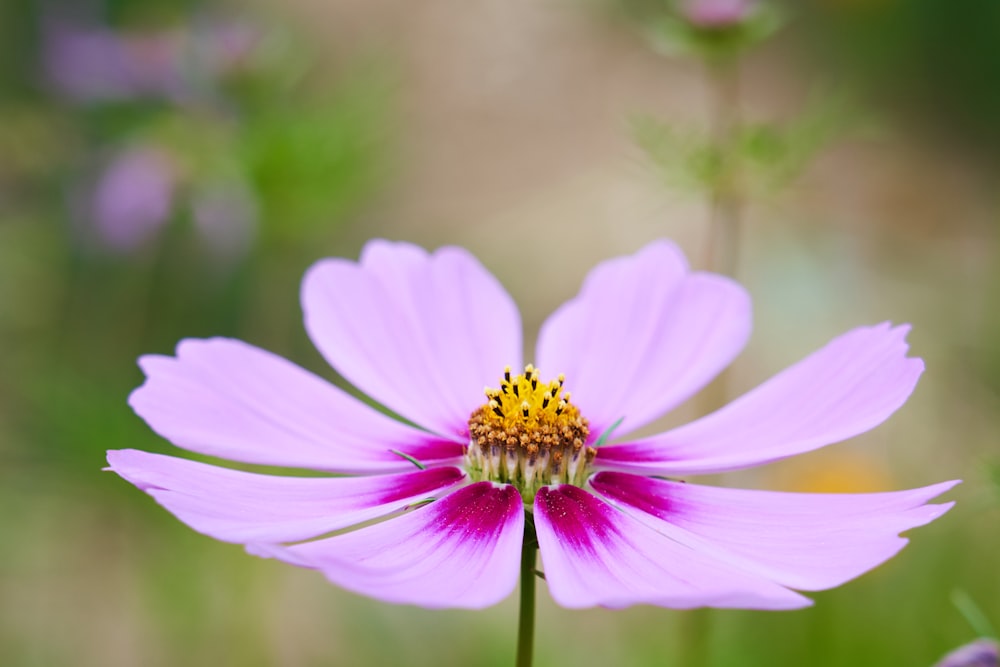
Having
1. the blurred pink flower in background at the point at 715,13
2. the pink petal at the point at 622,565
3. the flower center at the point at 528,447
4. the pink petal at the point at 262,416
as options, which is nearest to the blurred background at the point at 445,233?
the blurred pink flower in background at the point at 715,13

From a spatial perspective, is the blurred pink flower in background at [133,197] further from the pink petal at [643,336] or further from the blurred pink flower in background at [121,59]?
the pink petal at [643,336]

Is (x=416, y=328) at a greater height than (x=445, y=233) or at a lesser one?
lesser

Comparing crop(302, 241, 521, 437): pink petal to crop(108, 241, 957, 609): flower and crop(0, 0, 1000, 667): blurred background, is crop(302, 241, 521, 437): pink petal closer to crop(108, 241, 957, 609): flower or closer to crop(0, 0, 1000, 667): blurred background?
crop(108, 241, 957, 609): flower

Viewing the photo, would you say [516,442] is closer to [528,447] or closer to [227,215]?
[528,447]

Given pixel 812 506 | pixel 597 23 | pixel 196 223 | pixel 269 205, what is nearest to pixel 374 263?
pixel 812 506

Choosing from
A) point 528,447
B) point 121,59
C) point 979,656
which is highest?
point 121,59

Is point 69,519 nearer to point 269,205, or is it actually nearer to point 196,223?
point 196,223

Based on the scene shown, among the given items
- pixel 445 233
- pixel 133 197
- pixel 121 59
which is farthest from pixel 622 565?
pixel 445 233
